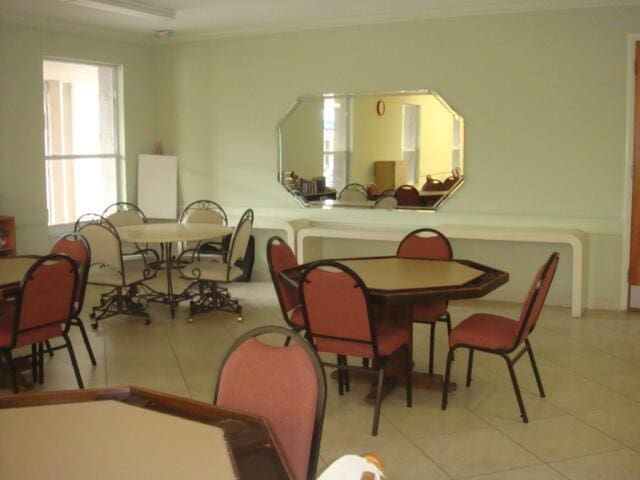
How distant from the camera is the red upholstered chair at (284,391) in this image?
2074mm

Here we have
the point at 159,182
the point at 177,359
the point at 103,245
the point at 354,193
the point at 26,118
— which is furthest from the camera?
the point at 159,182

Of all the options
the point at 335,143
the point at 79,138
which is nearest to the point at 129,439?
the point at 335,143

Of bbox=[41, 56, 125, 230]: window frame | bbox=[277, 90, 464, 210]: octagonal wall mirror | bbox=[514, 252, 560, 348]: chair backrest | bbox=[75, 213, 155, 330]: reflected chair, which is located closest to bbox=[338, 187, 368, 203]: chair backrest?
bbox=[277, 90, 464, 210]: octagonal wall mirror

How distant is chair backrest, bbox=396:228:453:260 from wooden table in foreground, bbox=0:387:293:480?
2817 mm

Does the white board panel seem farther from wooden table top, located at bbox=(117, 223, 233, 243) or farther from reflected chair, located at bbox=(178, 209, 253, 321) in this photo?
reflected chair, located at bbox=(178, 209, 253, 321)

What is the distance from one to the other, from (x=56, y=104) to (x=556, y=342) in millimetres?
5115

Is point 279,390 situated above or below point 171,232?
below

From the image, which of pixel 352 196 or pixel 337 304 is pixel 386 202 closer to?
pixel 352 196

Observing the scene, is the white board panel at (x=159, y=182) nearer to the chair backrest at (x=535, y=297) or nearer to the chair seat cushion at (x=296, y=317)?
the chair seat cushion at (x=296, y=317)

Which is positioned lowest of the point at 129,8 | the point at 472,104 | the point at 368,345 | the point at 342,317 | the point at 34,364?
the point at 34,364

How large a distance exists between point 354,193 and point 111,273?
2.52 meters

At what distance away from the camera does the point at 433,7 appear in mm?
6258

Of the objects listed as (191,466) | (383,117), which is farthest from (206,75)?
(191,466)

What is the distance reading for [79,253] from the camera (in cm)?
462
